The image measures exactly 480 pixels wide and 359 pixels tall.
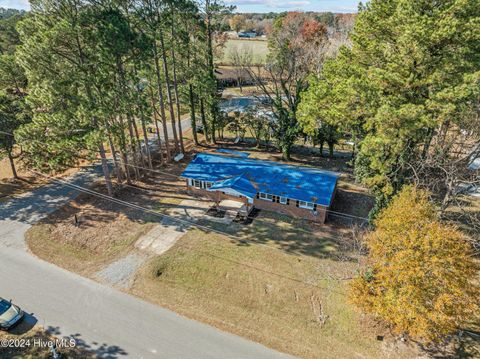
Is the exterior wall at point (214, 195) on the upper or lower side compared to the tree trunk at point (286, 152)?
lower

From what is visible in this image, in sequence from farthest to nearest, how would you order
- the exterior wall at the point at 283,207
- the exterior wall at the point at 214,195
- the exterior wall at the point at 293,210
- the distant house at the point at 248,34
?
the distant house at the point at 248,34
the exterior wall at the point at 214,195
the exterior wall at the point at 283,207
the exterior wall at the point at 293,210

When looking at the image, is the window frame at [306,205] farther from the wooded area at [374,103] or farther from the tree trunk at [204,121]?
the tree trunk at [204,121]

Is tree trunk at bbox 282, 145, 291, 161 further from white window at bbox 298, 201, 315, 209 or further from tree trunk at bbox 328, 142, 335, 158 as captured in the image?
white window at bbox 298, 201, 315, 209

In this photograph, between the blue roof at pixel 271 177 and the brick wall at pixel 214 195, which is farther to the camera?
the brick wall at pixel 214 195

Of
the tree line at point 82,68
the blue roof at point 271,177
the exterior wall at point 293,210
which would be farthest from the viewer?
the blue roof at point 271,177

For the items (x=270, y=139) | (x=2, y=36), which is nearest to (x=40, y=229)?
(x=270, y=139)

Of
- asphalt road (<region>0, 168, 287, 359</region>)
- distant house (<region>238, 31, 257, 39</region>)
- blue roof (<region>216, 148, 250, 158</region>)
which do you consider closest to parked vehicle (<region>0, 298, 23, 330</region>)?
asphalt road (<region>0, 168, 287, 359</region>)

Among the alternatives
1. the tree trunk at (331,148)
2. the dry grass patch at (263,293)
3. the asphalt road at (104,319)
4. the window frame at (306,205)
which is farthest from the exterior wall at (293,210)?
the tree trunk at (331,148)
